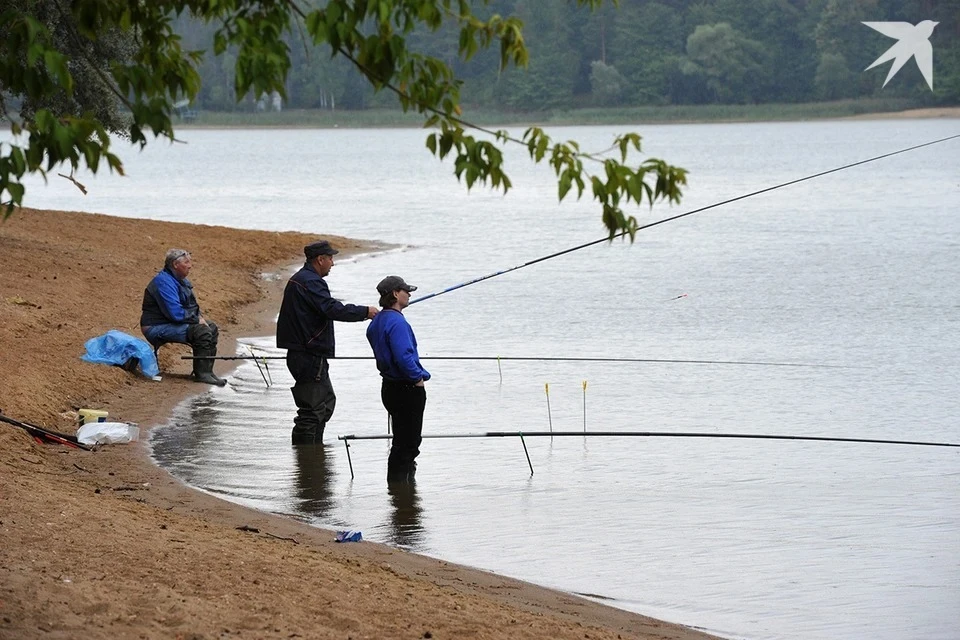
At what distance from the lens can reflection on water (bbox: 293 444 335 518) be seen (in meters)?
10.2

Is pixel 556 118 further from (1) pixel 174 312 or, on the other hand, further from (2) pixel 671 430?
Answer: (2) pixel 671 430

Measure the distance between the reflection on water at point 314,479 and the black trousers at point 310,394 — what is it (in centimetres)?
13

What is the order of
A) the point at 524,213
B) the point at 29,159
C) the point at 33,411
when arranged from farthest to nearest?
the point at 524,213
the point at 33,411
the point at 29,159

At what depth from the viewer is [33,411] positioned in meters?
11.6

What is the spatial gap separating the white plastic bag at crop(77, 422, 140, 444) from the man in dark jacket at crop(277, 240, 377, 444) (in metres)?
1.34

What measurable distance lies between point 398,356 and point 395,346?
2.8 inches

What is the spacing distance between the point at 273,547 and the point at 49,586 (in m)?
1.86

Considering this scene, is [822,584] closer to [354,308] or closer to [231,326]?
[354,308]

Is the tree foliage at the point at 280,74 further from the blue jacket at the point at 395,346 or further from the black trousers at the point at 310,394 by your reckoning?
the black trousers at the point at 310,394

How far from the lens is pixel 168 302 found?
13656mm

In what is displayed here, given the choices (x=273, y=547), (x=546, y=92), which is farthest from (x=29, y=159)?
(x=546, y=92)

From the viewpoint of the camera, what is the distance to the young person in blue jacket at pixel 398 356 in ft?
31.8

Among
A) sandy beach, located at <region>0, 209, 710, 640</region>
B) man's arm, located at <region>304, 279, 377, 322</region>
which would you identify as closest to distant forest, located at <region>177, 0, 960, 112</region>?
sandy beach, located at <region>0, 209, 710, 640</region>

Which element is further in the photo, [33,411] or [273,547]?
[33,411]
